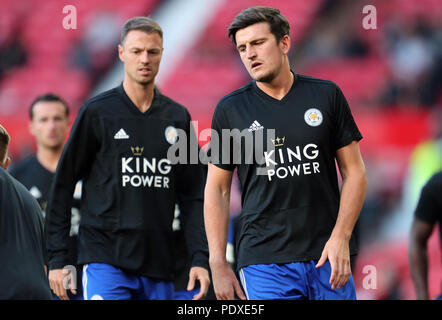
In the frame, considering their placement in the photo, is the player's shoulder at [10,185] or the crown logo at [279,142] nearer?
the player's shoulder at [10,185]

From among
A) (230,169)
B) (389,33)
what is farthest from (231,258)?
(389,33)

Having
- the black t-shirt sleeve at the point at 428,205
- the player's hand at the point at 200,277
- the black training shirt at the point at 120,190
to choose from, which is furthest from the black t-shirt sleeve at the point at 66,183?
the black t-shirt sleeve at the point at 428,205

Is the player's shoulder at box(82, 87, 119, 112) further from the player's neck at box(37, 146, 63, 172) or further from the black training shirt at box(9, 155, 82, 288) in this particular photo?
the player's neck at box(37, 146, 63, 172)

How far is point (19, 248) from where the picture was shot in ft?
11.1

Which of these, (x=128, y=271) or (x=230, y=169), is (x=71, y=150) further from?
(x=230, y=169)

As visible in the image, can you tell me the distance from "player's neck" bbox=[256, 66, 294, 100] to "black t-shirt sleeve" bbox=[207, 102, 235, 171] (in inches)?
10.9

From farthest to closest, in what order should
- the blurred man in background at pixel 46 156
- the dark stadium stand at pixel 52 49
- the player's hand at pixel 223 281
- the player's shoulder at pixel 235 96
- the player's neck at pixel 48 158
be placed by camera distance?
the dark stadium stand at pixel 52 49
the player's neck at pixel 48 158
the blurred man in background at pixel 46 156
the player's shoulder at pixel 235 96
the player's hand at pixel 223 281

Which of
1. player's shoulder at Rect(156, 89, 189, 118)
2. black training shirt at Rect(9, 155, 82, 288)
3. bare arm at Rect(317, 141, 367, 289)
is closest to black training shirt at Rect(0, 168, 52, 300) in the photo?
bare arm at Rect(317, 141, 367, 289)

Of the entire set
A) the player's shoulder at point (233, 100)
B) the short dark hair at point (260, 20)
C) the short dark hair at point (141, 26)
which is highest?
the short dark hair at point (141, 26)

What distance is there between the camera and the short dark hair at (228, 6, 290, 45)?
397cm

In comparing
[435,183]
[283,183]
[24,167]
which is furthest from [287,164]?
[24,167]

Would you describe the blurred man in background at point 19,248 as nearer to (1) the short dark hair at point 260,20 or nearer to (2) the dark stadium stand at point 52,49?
(1) the short dark hair at point 260,20

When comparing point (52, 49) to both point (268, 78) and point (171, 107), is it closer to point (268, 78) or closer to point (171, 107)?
point (171, 107)

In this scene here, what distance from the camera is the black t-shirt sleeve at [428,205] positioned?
5.38m
